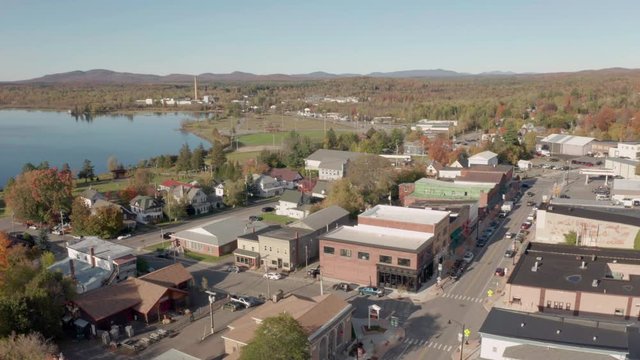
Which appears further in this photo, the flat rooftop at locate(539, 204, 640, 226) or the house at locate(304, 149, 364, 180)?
the house at locate(304, 149, 364, 180)

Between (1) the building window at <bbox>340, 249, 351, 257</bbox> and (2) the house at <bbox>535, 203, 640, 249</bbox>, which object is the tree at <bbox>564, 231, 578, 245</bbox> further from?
(1) the building window at <bbox>340, 249, 351, 257</bbox>

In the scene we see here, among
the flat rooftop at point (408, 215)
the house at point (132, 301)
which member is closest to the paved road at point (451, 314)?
the flat rooftop at point (408, 215)

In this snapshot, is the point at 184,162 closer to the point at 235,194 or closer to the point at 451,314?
the point at 235,194

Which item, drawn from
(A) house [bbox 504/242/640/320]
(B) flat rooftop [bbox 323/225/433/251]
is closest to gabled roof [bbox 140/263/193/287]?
(B) flat rooftop [bbox 323/225/433/251]

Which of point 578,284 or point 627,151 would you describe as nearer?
point 578,284

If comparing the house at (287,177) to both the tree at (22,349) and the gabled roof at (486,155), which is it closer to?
the gabled roof at (486,155)

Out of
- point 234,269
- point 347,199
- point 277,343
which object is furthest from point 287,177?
point 277,343
